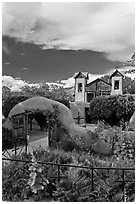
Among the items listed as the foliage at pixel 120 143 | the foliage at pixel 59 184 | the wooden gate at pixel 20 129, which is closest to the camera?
the foliage at pixel 59 184

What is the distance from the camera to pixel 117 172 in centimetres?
232

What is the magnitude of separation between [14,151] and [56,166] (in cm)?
53

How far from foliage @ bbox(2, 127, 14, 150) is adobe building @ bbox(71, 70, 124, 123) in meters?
0.66

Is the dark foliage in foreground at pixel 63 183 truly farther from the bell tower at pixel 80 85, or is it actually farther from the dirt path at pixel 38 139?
the bell tower at pixel 80 85

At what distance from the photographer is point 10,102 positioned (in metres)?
2.93

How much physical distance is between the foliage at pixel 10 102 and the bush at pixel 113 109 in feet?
2.37

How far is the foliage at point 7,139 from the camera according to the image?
2762 mm

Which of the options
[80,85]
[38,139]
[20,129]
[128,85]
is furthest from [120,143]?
[20,129]

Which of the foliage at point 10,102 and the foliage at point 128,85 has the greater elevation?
the foliage at point 128,85

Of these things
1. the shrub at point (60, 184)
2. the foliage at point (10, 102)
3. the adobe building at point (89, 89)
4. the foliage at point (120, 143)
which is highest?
the adobe building at point (89, 89)

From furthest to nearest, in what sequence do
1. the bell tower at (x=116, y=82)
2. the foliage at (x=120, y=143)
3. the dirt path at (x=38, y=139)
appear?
the dirt path at (x=38, y=139)
the bell tower at (x=116, y=82)
the foliage at (x=120, y=143)

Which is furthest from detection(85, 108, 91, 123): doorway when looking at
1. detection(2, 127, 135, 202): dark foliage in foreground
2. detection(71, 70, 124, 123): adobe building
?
detection(2, 127, 135, 202): dark foliage in foreground

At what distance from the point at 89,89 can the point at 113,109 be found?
1.89ft

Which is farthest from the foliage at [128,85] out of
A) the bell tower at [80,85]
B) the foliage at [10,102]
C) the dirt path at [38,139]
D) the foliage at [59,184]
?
the foliage at [10,102]
